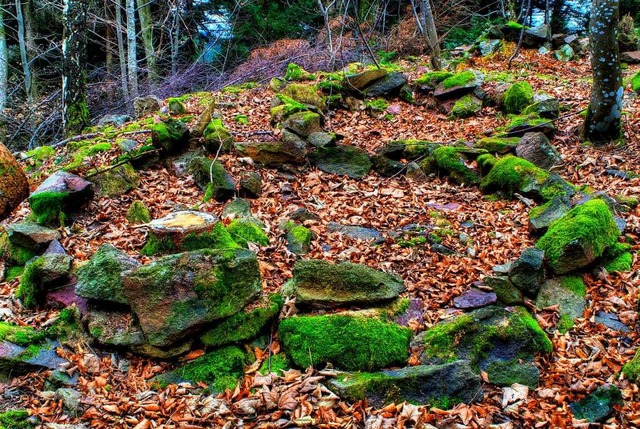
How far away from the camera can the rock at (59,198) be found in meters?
5.82

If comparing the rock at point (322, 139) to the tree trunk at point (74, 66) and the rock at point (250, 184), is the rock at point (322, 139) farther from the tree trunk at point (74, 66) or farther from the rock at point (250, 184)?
the tree trunk at point (74, 66)

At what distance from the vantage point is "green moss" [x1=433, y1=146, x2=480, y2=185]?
765 centimetres

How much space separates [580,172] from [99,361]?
23.7 feet

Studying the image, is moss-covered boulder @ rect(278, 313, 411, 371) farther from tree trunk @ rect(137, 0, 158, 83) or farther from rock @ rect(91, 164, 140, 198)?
tree trunk @ rect(137, 0, 158, 83)

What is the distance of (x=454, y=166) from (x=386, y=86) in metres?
4.48

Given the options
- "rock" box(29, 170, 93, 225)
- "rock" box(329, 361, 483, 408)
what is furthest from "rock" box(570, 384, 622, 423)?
"rock" box(29, 170, 93, 225)

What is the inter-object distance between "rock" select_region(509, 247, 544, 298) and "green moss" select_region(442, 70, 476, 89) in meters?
7.21

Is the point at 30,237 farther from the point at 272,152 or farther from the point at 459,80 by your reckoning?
the point at 459,80

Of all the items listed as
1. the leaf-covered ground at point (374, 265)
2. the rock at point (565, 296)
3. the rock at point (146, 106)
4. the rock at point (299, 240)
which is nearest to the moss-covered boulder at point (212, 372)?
the leaf-covered ground at point (374, 265)

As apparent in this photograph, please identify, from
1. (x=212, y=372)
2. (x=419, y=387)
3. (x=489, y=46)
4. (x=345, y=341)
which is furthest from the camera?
(x=489, y=46)

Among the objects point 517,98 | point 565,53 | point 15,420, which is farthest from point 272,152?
point 565,53

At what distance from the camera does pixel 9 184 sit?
6234mm

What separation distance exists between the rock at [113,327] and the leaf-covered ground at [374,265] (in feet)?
0.45

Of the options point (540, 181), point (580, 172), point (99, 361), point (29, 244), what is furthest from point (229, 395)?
point (580, 172)
